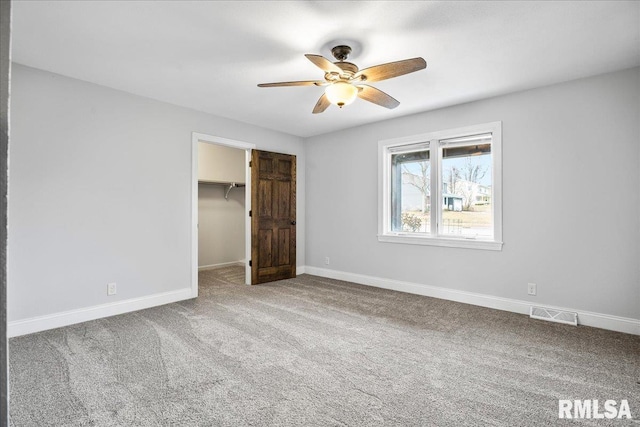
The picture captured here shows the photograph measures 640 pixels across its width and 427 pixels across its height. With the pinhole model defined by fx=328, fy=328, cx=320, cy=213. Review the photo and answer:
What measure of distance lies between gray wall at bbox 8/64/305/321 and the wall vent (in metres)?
4.19

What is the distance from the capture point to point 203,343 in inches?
114

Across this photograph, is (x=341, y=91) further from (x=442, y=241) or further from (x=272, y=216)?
(x=272, y=216)

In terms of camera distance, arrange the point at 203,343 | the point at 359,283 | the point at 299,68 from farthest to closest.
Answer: the point at 359,283, the point at 299,68, the point at 203,343

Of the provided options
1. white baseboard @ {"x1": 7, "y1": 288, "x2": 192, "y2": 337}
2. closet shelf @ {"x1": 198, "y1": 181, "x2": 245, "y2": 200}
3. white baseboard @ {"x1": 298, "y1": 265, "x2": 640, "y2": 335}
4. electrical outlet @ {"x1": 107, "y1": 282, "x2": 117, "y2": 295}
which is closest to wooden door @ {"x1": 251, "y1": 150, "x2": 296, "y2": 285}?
white baseboard @ {"x1": 298, "y1": 265, "x2": 640, "y2": 335}

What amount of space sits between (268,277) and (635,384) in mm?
4265

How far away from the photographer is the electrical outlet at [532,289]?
12.0 ft

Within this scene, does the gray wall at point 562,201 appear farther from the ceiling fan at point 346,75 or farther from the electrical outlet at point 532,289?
the ceiling fan at point 346,75

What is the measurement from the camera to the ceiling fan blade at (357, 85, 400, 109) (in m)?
3.08

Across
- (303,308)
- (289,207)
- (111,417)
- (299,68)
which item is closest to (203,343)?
(111,417)

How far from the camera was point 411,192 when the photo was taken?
4875mm

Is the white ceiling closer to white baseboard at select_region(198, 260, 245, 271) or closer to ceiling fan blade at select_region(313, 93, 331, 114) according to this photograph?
ceiling fan blade at select_region(313, 93, 331, 114)

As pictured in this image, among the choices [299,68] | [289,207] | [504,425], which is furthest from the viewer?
[289,207]

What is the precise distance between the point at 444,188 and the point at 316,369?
3066 millimetres

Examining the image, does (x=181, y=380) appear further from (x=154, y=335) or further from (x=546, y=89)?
(x=546, y=89)
